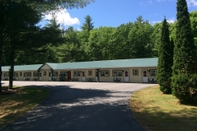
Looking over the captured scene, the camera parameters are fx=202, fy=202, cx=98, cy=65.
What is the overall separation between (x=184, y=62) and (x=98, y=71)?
24.7 meters

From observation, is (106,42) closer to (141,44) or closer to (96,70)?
(141,44)

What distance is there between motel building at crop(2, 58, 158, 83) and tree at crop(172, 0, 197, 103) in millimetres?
17849

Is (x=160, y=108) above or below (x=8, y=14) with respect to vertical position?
below

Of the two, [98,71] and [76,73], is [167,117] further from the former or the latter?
[76,73]

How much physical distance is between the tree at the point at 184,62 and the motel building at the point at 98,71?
17849 mm

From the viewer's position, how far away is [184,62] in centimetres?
1042

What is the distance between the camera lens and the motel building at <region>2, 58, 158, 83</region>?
98.1 ft

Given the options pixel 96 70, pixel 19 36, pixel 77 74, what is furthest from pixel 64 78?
pixel 19 36

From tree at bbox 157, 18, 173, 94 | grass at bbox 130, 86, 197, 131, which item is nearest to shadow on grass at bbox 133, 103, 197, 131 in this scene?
grass at bbox 130, 86, 197, 131

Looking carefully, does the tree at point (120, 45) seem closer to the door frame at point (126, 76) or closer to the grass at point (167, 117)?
the door frame at point (126, 76)

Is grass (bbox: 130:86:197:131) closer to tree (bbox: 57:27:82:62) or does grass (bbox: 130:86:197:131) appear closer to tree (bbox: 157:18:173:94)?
tree (bbox: 157:18:173:94)

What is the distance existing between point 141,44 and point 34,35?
36.1 metres

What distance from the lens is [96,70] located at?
3488 centimetres

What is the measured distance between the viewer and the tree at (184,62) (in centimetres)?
1003
